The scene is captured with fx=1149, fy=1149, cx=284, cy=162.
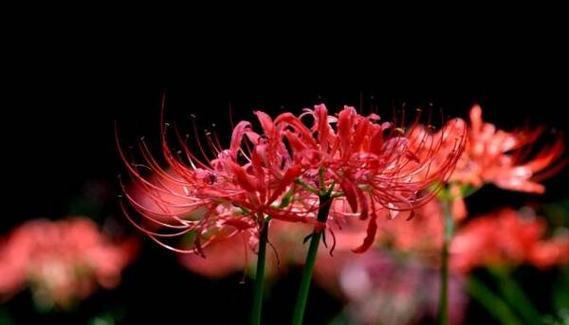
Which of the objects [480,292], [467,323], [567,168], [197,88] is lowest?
[467,323]

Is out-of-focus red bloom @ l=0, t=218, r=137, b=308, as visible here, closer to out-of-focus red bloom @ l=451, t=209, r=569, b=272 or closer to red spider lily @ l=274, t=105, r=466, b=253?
out-of-focus red bloom @ l=451, t=209, r=569, b=272

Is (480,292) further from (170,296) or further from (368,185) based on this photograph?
(368,185)

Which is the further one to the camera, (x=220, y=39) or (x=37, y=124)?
(x=37, y=124)

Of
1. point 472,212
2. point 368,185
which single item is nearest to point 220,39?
point 472,212

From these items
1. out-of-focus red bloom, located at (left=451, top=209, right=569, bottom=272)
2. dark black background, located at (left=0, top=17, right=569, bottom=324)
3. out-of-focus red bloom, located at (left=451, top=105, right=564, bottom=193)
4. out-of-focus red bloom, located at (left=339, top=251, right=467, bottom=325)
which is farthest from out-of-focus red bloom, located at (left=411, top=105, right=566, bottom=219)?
dark black background, located at (left=0, top=17, right=569, bottom=324)

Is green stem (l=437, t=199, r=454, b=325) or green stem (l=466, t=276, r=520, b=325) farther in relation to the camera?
green stem (l=466, t=276, r=520, b=325)

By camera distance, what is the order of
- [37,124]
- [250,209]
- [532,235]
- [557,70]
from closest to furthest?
[250,209] → [532,235] → [557,70] → [37,124]

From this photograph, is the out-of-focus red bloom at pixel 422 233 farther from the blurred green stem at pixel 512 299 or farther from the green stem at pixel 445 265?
the green stem at pixel 445 265
